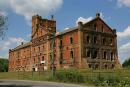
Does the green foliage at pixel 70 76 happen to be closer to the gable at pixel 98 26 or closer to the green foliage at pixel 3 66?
the gable at pixel 98 26

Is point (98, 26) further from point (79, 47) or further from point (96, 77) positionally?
point (96, 77)

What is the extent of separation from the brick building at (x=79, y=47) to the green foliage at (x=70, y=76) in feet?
47.2

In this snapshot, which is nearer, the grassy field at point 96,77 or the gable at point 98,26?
the grassy field at point 96,77

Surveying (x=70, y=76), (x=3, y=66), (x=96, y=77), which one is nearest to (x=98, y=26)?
(x=70, y=76)

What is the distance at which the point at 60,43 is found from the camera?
222ft

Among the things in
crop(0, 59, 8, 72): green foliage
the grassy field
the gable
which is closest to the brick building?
the gable

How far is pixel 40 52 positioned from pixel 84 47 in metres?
16.6

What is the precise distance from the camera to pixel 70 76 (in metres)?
37.9

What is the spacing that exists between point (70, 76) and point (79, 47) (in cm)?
2323

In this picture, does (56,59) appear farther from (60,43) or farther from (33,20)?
(33,20)

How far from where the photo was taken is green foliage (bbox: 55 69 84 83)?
3628 centimetres

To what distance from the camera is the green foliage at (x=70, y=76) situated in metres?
36.3

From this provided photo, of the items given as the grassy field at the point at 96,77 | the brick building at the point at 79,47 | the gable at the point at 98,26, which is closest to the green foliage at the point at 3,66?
the brick building at the point at 79,47

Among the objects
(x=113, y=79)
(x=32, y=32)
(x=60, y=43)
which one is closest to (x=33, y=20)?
(x=32, y=32)
